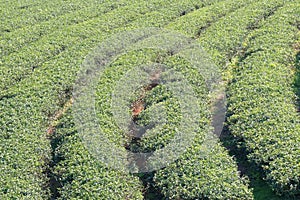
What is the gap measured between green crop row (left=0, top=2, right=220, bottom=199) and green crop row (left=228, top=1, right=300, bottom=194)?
6001 millimetres

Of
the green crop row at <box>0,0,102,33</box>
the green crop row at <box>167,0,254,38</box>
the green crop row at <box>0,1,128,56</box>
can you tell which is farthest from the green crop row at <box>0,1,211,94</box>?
the green crop row at <box>0,0,102,33</box>

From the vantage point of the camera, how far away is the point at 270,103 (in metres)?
18.4

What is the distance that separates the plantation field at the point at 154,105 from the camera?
15742mm

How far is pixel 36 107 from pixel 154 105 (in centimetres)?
434

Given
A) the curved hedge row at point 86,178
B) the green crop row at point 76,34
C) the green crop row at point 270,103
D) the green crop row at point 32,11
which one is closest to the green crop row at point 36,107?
the green crop row at point 76,34

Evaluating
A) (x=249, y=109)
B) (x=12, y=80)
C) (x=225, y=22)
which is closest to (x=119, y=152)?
(x=249, y=109)

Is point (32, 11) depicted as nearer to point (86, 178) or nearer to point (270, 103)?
point (270, 103)

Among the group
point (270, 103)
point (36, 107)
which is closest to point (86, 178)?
point (36, 107)

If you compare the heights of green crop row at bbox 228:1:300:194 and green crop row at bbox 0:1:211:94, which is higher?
green crop row at bbox 228:1:300:194

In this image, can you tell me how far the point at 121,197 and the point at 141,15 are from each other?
47.8 ft

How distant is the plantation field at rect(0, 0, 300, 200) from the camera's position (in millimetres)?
15742

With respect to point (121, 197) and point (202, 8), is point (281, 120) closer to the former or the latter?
point (121, 197)

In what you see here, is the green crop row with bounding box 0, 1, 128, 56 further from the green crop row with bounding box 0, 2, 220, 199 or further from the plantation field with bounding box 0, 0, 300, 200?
the green crop row with bounding box 0, 2, 220, 199

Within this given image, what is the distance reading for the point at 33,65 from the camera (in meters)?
23.0
